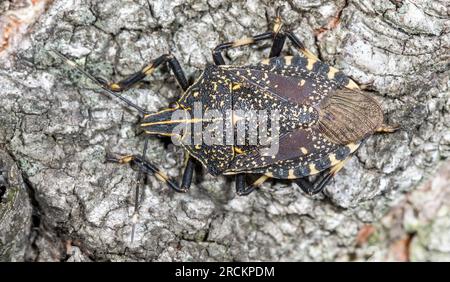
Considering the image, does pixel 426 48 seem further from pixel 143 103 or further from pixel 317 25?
pixel 143 103

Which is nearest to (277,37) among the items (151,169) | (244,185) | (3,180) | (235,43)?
(235,43)

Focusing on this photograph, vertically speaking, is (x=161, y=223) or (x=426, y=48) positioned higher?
(x=426, y=48)

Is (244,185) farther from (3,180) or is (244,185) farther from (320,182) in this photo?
(3,180)

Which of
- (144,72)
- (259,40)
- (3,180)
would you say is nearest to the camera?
(3,180)

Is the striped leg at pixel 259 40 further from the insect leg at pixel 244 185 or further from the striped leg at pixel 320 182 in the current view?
the striped leg at pixel 320 182
